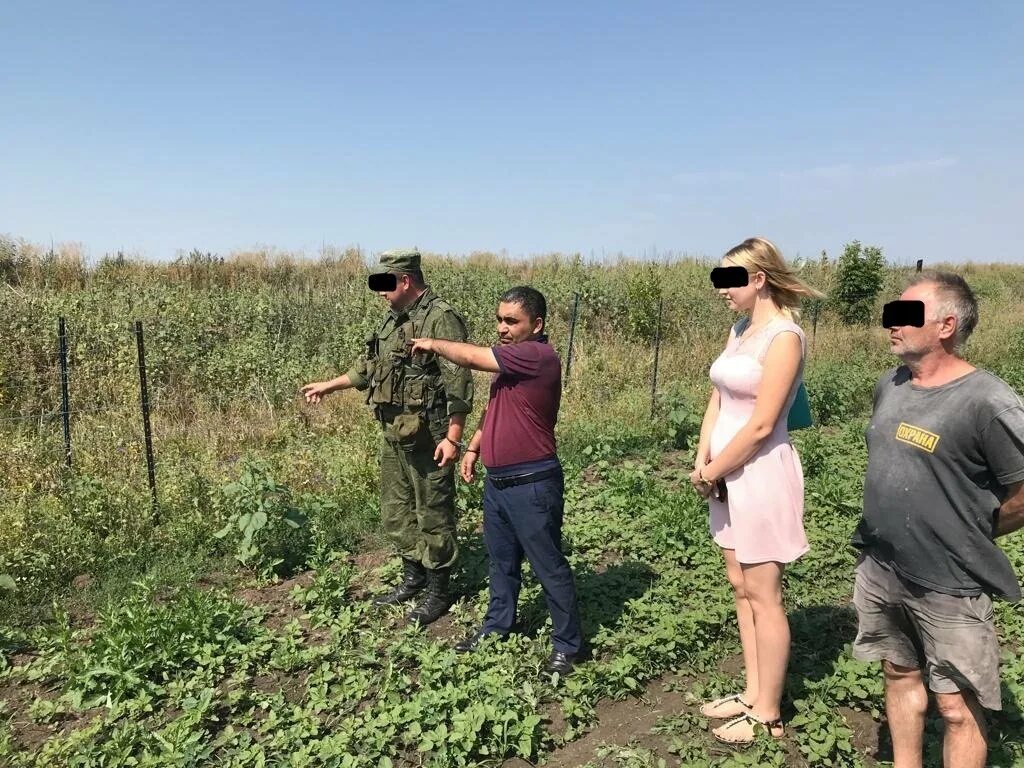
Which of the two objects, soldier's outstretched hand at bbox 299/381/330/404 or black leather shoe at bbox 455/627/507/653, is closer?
black leather shoe at bbox 455/627/507/653

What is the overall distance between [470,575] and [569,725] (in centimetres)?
157

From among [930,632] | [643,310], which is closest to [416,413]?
[930,632]

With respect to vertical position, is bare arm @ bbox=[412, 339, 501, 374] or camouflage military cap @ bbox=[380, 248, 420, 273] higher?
camouflage military cap @ bbox=[380, 248, 420, 273]

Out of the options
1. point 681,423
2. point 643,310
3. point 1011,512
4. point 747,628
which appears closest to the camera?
point 1011,512

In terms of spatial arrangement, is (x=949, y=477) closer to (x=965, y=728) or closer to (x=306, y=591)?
(x=965, y=728)

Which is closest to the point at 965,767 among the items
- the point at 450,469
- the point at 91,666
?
the point at 450,469

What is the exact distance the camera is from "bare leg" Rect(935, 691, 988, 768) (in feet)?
7.43

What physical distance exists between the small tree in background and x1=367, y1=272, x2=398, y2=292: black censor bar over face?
16.6 meters

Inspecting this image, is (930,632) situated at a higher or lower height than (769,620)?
higher

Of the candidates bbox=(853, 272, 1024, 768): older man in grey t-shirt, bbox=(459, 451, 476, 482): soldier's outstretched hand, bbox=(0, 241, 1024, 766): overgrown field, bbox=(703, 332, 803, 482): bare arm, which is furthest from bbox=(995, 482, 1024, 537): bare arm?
bbox=(459, 451, 476, 482): soldier's outstretched hand

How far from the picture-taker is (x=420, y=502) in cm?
405

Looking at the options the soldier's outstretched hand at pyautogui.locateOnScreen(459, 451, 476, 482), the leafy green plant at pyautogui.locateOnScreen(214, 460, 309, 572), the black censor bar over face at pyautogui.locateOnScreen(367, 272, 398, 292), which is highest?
the black censor bar over face at pyautogui.locateOnScreen(367, 272, 398, 292)

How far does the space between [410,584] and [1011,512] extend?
318 cm

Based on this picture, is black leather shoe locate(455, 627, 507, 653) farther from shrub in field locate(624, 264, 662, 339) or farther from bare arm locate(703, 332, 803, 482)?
shrub in field locate(624, 264, 662, 339)
